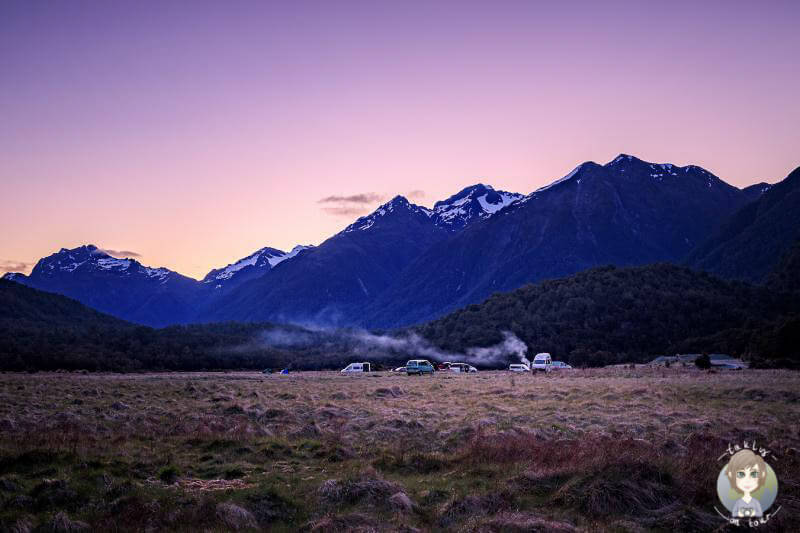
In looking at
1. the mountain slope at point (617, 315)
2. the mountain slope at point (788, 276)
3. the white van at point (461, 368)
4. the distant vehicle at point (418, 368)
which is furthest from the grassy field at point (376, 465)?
the mountain slope at point (788, 276)

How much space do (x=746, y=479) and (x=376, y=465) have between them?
11.5 metres

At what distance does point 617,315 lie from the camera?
480 feet

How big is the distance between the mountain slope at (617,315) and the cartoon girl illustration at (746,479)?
106 metres

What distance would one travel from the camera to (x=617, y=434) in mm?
25281

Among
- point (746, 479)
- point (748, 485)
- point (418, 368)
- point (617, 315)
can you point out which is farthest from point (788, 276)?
point (746, 479)

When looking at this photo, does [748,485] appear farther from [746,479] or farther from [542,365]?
[542,365]

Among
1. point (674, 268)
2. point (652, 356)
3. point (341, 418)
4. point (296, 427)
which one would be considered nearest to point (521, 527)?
point (296, 427)

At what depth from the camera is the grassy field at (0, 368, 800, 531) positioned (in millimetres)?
14719

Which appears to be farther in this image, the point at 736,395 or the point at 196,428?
the point at 736,395

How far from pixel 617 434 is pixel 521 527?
529 inches

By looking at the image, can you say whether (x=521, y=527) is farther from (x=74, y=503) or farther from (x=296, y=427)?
(x=296, y=427)

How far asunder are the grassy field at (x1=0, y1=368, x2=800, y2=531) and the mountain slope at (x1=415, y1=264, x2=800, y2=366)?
305 ft

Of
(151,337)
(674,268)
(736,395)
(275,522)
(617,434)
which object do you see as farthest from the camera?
(674,268)

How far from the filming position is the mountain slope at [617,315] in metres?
132
